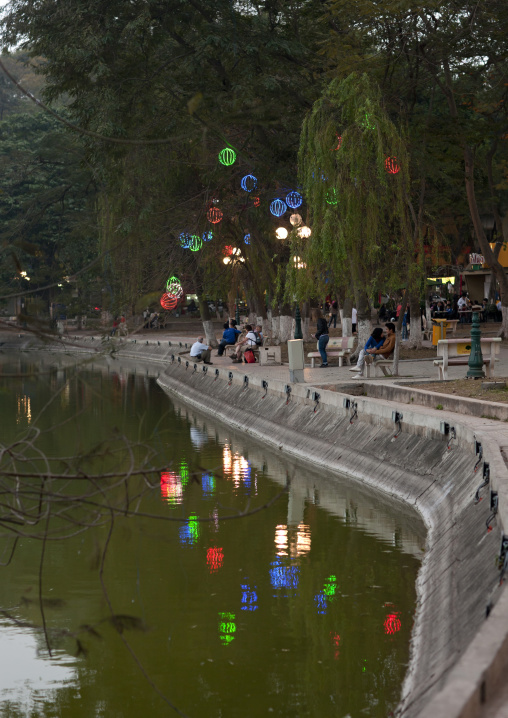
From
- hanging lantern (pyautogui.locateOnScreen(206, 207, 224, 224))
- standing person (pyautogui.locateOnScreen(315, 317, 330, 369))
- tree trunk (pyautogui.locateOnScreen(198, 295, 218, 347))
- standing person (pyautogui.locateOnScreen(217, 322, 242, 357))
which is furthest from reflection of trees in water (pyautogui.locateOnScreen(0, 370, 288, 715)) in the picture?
tree trunk (pyautogui.locateOnScreen(198, 295, 218, 347))

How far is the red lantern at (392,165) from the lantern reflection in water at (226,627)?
55.5 feet

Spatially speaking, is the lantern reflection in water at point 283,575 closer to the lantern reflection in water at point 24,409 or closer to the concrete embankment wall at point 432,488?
the concrete embankment wall at point 432,488

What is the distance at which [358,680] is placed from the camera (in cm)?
830

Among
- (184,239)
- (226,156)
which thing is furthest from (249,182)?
(184,239)

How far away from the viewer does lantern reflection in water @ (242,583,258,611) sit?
10.2 meters

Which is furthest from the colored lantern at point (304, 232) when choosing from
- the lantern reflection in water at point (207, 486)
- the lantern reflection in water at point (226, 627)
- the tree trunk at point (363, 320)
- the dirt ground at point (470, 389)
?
the lantern reflection in water at point (226, 627)

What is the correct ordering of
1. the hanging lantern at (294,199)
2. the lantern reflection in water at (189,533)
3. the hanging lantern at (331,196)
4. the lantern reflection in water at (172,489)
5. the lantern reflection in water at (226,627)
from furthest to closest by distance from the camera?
the hanging lantern at (294,199)
the hanging lantern at (331,196)
the lantern reflection in water at (172,489)
the lantern reflection in water at (189,533)
the lantern reflection in water at (226,627)

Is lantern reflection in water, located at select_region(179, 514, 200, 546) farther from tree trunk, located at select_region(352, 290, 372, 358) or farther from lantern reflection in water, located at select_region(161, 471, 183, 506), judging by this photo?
tree trunk, located at select_region(352, 290, 372, 358)

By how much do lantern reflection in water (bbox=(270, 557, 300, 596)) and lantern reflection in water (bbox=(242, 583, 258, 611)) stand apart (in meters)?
0.29

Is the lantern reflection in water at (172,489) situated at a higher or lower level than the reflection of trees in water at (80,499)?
lower

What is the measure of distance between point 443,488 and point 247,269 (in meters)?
28.6

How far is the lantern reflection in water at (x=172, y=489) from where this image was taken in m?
16.0

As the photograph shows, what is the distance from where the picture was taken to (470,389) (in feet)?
62.3

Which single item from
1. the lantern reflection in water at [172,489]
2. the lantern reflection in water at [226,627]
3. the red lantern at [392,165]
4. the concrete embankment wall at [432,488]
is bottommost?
the lantern reflection in water at [226,627]
